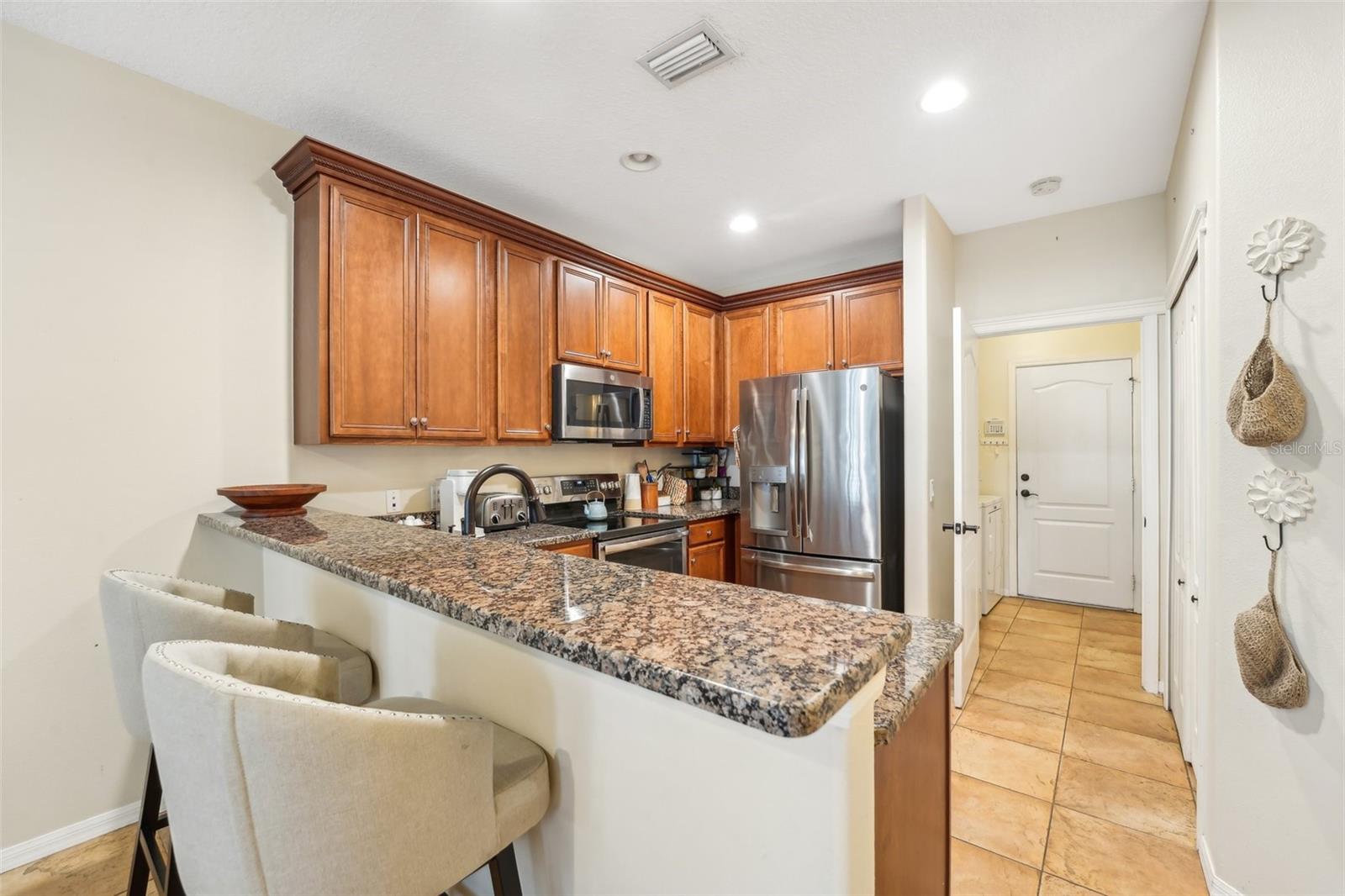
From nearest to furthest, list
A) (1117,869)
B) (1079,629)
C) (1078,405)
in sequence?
(1117,869), (1079,629), (1078,405)

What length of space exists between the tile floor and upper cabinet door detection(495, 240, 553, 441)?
8.26 feet

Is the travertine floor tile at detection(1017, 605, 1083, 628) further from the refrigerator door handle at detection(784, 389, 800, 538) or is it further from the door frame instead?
the refrigerator door handle at detection(784, 389, 800, 538)

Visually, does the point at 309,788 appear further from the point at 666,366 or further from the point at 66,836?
the point at 666,366

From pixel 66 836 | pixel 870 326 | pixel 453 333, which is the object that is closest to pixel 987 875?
pixel 870 326

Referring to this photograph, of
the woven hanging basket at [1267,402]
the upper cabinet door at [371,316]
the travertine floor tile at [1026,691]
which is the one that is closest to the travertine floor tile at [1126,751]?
the travertine floor tile at [1026,691]

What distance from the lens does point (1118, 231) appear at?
291 centimetres

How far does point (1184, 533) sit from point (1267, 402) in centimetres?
140

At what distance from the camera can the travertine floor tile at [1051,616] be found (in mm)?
4170

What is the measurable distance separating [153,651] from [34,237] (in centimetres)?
197

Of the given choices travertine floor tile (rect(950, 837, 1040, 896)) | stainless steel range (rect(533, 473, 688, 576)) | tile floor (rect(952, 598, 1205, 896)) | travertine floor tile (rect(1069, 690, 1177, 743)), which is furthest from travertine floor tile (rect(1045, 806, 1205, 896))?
stainless steel range (rect(533, 473, 688, 576))

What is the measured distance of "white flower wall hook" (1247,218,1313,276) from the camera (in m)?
1.36

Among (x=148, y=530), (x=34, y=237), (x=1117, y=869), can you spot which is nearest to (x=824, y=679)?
(x=1117, y=869)

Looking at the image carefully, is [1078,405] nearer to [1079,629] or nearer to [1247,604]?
[1079,629]

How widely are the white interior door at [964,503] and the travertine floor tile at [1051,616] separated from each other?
142 cm
